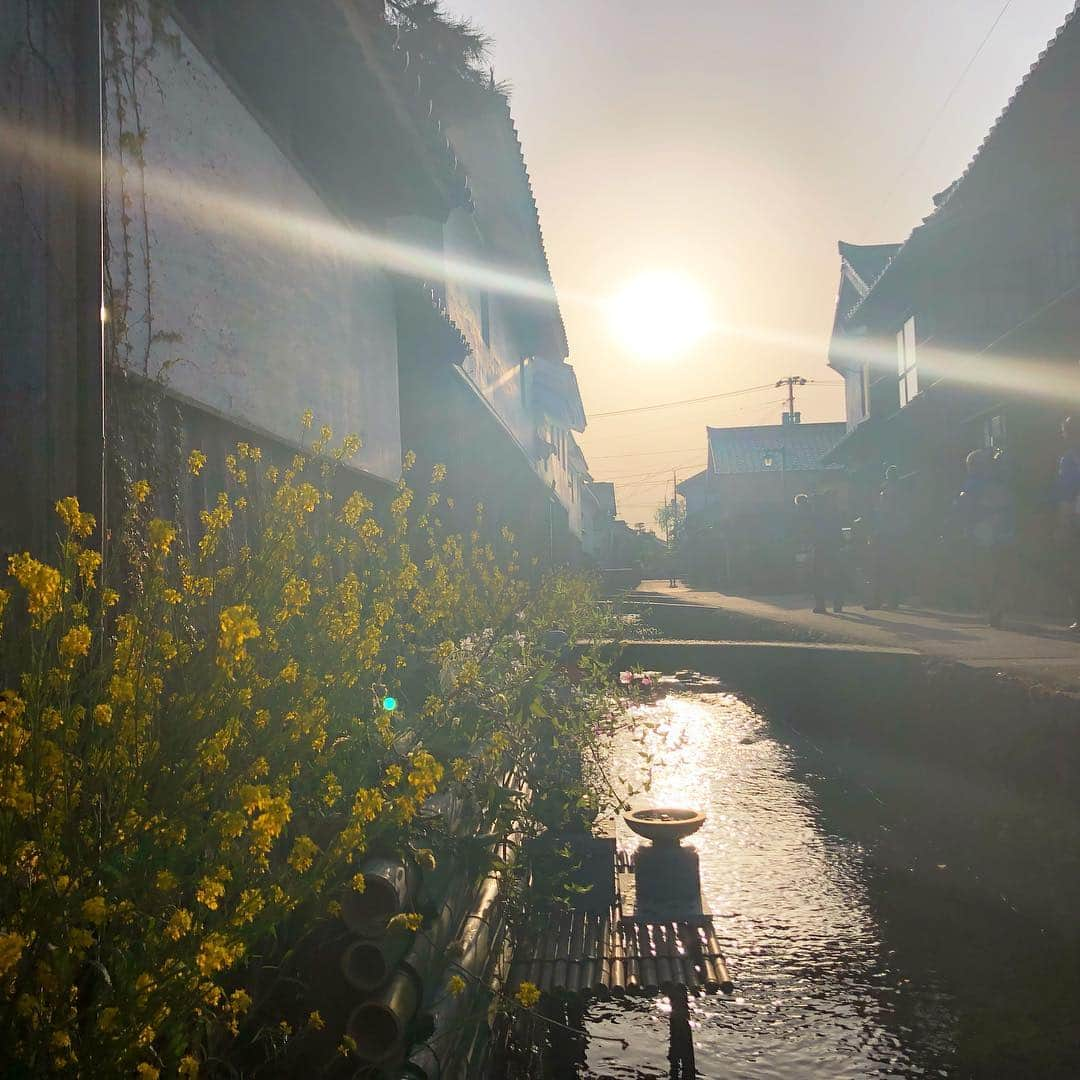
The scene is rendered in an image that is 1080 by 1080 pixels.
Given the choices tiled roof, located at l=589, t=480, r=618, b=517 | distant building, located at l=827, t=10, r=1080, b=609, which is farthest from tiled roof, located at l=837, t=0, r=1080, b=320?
tiled roof, located at l=589, t=480, r=618, b=517

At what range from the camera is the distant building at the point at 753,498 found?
32897 millimetres

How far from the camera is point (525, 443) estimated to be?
14.9 meters

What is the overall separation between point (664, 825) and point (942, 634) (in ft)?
20.3

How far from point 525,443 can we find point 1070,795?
10757mm

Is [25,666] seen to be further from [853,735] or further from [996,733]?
[853,735]

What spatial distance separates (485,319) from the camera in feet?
35.9

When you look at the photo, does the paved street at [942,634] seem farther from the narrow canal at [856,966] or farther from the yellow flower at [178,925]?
the yellow flower at [178,925]

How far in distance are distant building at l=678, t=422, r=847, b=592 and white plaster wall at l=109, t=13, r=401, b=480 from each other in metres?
24.7

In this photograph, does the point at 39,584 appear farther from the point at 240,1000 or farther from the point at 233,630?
the point at 240,1000

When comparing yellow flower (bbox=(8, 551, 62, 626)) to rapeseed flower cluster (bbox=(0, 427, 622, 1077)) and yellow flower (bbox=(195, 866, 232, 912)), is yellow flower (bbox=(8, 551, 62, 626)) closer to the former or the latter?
rapeseed flower cluster (bbox=(0, 427, 622, 1077))

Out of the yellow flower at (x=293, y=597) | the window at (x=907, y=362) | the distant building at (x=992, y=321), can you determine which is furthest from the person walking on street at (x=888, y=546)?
the yellow flower at (x=293, y=597)

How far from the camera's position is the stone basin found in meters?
3.57

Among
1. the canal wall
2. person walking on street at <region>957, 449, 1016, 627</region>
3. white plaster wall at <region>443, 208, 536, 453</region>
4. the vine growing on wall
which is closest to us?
the vine growing on wall

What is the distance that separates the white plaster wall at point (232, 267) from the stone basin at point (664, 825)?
6.77 ft
